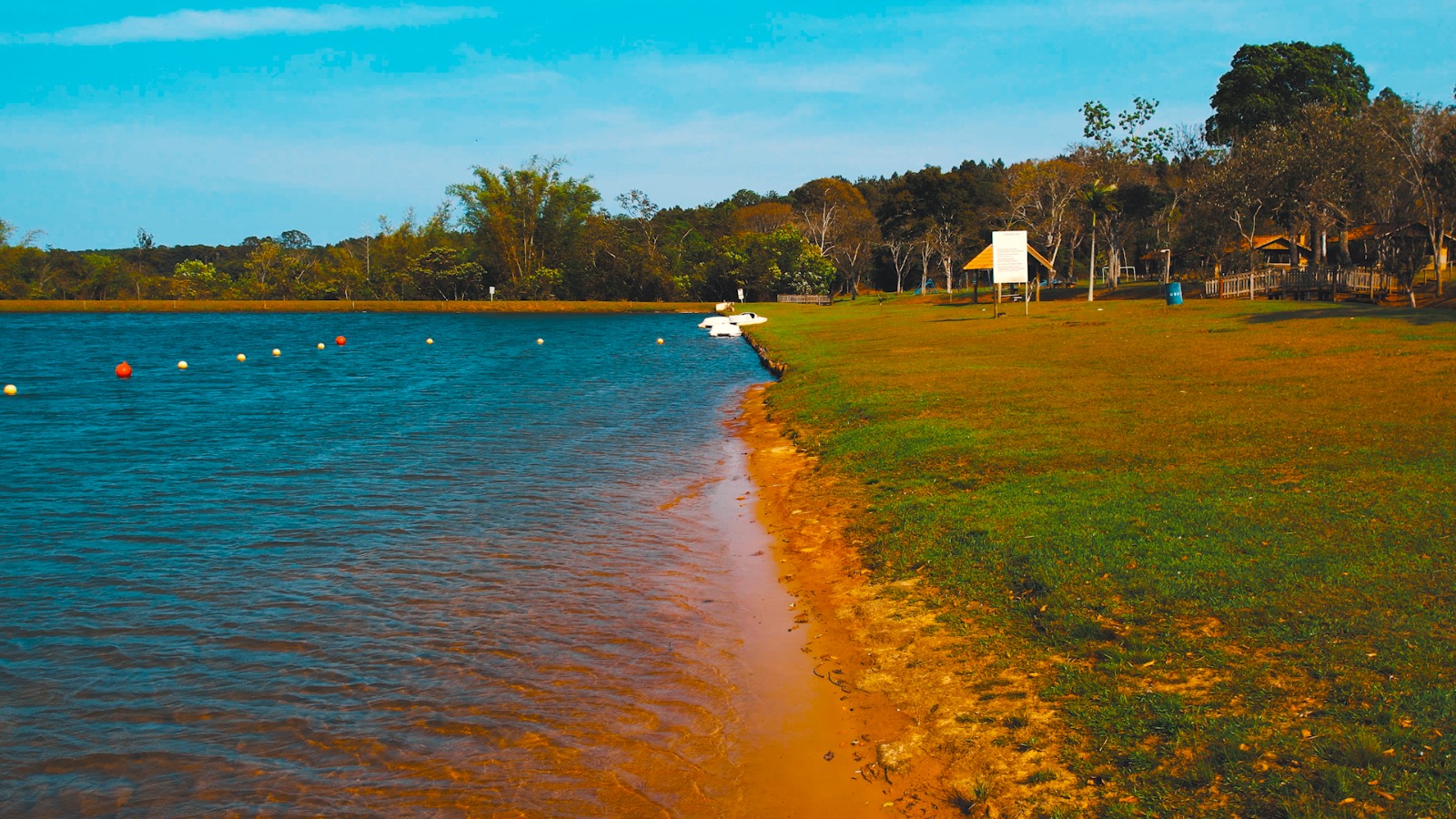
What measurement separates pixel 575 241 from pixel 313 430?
88.1 meters

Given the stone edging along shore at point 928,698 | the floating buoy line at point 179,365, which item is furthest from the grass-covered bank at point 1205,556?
the floating buoy line at point 179,365

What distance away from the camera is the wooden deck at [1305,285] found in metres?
38.0

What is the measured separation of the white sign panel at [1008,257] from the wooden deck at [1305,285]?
445 inches

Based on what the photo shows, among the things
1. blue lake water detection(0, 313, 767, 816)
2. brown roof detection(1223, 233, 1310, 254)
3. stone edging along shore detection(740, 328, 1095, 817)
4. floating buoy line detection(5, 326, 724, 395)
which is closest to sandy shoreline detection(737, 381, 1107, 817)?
stone edging along shore detection(740, 328, 1095, 817)

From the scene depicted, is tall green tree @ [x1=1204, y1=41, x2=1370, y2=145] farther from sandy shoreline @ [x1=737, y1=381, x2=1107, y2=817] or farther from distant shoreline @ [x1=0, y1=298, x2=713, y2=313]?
sandy shoreline @ [x1=737, y1=381, x2=1107, y2=817]

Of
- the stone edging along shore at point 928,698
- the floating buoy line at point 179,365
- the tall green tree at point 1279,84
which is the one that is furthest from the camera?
the tall green tree at point 1279,84

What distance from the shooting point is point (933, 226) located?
90.0m

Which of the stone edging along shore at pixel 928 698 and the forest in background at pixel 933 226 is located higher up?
the forest in background at pixel 933 226

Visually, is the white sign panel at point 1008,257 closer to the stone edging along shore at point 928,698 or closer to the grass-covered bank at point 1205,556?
the grass-covered bank at point 1205,556

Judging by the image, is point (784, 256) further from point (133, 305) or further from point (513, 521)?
point (513, 521)

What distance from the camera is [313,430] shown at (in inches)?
810

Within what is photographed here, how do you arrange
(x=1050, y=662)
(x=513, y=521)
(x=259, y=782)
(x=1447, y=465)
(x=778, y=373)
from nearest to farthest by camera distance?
(x=259, y=782) → (x=1050, y=662) → (x=1447, y=465) → (x=513, y=521) → (x=778, y=373)

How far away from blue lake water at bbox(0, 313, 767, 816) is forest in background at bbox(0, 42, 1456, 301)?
1716 inches

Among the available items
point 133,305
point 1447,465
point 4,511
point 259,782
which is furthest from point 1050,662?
point 133,305
